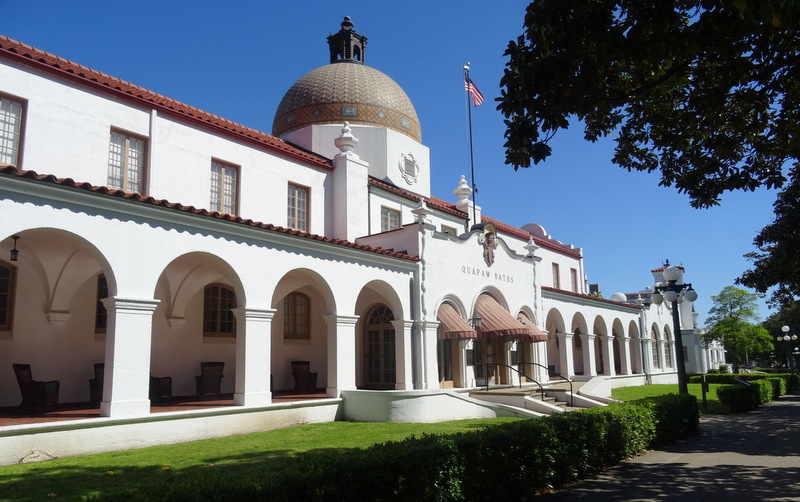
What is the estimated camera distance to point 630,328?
3638cm

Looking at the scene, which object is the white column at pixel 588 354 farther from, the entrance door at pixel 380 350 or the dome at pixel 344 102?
the entrance door at pixel 380 350

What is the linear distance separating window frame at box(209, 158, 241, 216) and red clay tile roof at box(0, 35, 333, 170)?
0.89 m

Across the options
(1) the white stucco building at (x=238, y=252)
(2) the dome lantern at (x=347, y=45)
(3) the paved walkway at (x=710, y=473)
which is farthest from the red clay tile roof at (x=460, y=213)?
(3) the paved walkway at (x=710, y=473)

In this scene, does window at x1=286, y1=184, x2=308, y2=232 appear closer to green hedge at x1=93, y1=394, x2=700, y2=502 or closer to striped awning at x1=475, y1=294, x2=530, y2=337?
striped awning at x1=475, y1=294, x2=530, y2=337

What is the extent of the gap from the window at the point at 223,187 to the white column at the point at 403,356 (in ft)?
19.8

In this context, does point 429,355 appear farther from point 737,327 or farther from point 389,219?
point 737,327

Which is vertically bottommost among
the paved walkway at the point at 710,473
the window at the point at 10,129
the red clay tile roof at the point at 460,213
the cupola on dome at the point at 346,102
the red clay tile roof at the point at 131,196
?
the paved walkway at the point at 710,473

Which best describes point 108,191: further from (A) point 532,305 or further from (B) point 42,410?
(A) point 532,305

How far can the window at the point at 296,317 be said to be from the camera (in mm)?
19312

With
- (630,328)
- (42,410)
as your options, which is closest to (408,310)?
(42,410)

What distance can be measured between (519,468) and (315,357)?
12842 mm

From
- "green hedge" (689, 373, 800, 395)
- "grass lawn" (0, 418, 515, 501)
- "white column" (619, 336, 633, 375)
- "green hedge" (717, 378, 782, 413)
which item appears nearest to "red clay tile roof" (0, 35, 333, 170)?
"grass lawn" (0, 418, 515, 501)

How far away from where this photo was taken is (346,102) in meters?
24.0

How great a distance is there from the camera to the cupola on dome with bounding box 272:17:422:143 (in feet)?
78.6
